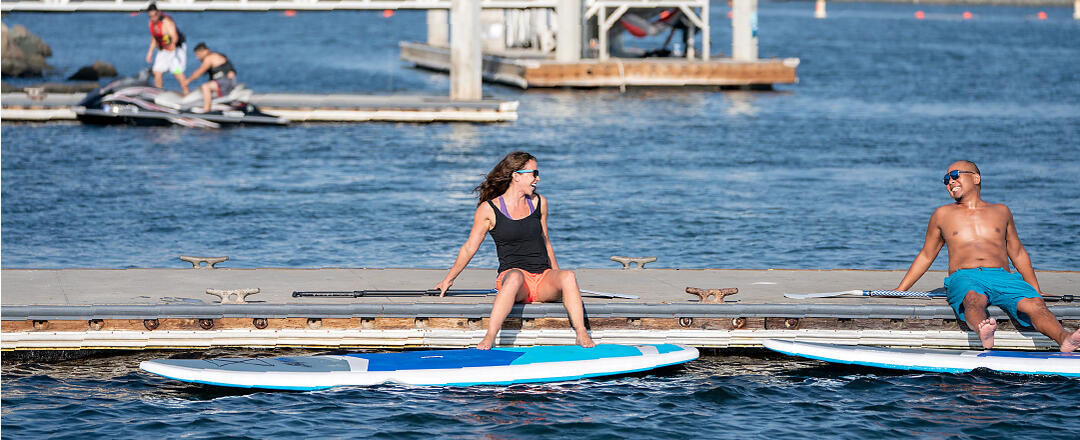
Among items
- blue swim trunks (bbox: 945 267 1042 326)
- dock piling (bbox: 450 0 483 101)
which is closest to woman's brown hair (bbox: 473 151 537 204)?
blue swim trunks (bbox: 945 267 1042 326)

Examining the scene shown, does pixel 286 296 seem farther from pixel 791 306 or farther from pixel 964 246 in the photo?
pixel 964 246

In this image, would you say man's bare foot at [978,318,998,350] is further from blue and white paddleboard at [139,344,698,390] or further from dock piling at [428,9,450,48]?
dock piling at [428,9,450,48]

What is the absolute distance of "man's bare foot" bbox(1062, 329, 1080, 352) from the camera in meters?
11.0

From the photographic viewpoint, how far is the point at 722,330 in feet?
38.5

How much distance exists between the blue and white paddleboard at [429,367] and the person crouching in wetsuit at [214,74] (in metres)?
22.5

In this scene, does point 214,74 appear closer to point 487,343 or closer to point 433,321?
point 433,321

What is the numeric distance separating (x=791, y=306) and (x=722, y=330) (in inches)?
23.1

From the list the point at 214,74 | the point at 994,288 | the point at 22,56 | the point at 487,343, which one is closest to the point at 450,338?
the point at 487,343

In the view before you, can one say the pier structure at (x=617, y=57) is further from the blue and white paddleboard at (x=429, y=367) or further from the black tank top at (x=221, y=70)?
the blue and white paddleboard at (x=429, y=367)

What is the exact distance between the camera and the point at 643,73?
51.8 m

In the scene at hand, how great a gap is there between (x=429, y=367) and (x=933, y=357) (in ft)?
12.9

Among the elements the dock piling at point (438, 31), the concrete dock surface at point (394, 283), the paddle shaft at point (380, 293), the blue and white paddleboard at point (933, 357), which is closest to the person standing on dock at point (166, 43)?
the concrete dock surface at point (394, 283)

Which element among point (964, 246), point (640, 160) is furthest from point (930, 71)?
point (964, 246)

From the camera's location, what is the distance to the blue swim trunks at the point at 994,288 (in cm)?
1132
